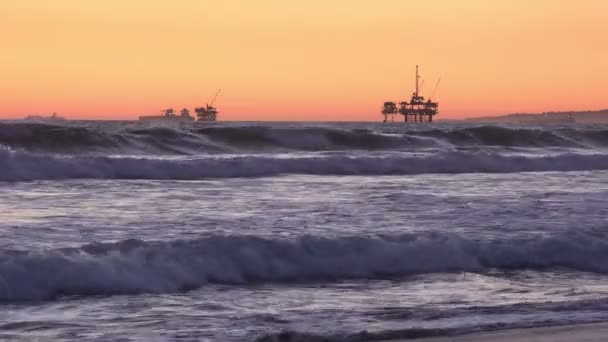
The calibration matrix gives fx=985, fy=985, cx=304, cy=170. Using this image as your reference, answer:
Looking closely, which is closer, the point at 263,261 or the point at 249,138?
the point at 263,261

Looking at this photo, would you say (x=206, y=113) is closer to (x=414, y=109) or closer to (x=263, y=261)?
(x=414, y=109)

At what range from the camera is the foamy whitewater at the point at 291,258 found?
6.05 meters

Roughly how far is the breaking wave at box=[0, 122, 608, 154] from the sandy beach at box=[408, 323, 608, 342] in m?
21.4

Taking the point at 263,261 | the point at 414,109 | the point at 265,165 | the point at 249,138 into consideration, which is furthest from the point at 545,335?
the point at 414,109

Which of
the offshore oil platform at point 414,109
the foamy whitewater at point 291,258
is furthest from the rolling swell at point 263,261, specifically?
the offshore oil platform at point 414,109

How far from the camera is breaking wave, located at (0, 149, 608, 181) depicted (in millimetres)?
18516

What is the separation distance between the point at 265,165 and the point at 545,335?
53.3ft

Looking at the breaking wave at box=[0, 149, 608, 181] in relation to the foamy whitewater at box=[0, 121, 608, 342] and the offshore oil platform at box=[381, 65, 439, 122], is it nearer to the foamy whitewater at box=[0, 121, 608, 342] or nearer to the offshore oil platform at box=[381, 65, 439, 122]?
the foamy whitewater at box=[0, 121, 608, 342]

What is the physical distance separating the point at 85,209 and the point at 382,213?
3.55 meters

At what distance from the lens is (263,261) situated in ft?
26.4

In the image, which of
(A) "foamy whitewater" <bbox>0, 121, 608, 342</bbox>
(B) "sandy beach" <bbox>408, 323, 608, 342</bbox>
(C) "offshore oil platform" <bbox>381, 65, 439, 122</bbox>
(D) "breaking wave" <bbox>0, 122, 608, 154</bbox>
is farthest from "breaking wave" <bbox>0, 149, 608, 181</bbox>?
(C) "offshore oil platform" <bbox>381, 65, 439, 122</bbox>

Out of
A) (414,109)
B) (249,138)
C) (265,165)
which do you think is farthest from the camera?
(414,109)

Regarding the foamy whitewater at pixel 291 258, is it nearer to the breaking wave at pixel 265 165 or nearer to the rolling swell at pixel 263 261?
the rolling swell at pixel 263 261

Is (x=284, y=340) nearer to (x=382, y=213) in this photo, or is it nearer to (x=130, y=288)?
(x=130, y=288)
